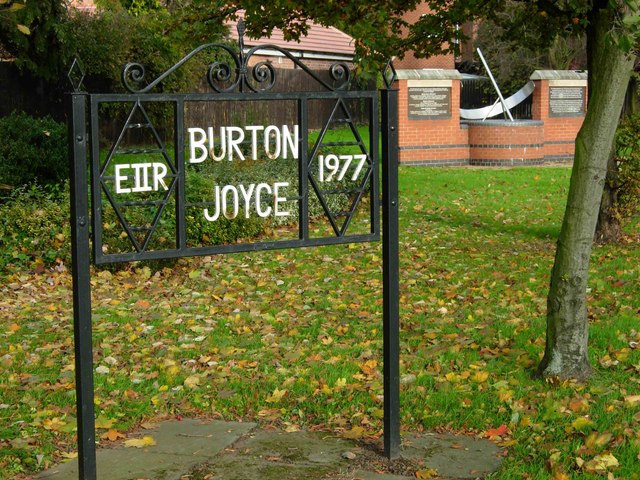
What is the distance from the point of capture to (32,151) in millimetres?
13500

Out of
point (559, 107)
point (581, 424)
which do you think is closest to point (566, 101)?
point (559, 107)

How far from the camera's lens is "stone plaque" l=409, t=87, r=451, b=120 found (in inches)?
910

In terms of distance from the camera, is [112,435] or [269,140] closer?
[269,140]

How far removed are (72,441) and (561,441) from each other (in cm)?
257

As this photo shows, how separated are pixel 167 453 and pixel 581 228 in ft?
9.30

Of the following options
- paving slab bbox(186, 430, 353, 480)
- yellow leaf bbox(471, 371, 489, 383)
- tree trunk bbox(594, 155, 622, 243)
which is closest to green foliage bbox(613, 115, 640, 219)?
tree trunk bbox(594, 155, 622, 243)

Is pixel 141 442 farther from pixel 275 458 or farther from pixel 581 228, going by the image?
pixel 581 228

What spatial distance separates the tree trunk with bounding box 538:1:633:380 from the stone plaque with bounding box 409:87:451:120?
1703 centimetres

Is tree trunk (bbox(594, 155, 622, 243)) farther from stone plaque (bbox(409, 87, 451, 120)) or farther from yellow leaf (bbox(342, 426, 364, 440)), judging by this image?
stone plaque (bbox(409, 87, 451, 120))

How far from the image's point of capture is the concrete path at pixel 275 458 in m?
4.64

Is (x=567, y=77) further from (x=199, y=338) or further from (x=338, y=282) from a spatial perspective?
(x=199, y=338)

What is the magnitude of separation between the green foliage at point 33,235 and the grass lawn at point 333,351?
0.90 feet

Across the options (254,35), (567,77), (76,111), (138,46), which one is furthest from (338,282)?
(567,77)

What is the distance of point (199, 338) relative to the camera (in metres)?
7.41
